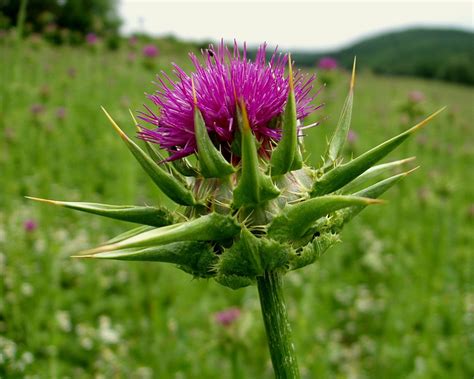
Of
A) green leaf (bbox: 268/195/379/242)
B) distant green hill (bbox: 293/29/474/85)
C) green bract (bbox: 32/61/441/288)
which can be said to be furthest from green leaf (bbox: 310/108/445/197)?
distant green hill (bbox: 293/29/474/85)

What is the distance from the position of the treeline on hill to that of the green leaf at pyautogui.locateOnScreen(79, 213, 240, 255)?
9.78 ft

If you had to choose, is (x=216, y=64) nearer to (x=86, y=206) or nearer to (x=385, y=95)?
(x=86, y=206)

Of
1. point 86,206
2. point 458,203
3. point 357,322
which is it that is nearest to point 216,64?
point 86,206

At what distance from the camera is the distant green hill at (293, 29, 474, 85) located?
21.8 metres

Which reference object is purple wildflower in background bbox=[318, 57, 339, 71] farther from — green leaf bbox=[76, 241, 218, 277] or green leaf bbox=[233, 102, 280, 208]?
green leaf bbox=[76, 241, 218, 277]

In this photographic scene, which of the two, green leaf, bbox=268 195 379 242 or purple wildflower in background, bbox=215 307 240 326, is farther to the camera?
purple wildflower in background, bbox=215 307 240 326

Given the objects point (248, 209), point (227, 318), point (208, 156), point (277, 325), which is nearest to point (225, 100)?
point (208, 156)

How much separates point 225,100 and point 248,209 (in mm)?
308

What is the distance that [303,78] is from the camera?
4.96 ft

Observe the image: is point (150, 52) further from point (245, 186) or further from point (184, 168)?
point (245, 186)

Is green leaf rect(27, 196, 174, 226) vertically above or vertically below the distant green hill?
below

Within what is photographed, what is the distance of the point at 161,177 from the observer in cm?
129

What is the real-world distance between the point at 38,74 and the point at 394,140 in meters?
7.28

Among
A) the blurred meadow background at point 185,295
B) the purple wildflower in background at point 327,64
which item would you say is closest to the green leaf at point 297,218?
the blurred meadow background at point 185,295
